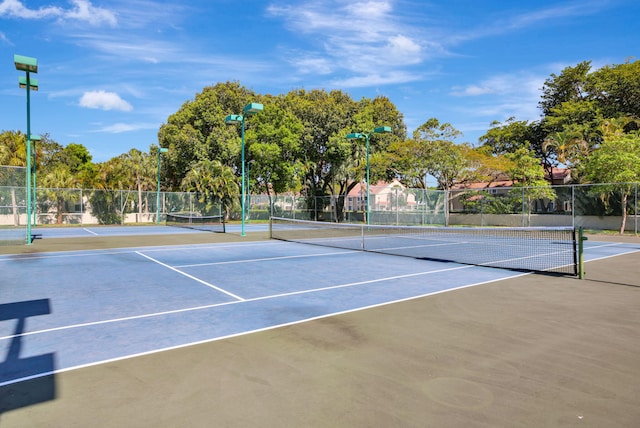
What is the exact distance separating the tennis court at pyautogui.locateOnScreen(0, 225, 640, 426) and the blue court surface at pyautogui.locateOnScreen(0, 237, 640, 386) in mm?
22

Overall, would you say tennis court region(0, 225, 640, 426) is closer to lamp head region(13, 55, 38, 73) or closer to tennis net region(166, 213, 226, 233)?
lamp head region(13, 55, 38, 73)

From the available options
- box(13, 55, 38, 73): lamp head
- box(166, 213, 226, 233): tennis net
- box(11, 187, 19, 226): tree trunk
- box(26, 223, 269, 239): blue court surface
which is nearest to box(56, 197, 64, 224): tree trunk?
box(26, 223, 269, 239): blue court surface

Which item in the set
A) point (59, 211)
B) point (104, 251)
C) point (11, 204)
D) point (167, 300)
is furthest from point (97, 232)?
point (167, 300)

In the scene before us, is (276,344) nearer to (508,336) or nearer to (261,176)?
(508,336)

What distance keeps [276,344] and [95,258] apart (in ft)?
35.0

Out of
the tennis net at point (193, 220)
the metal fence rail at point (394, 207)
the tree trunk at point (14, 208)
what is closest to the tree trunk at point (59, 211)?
the metal fence rail at point (394, 207)

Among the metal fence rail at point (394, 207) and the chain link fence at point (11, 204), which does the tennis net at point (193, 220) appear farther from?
the chain link fence at point (11, 204)

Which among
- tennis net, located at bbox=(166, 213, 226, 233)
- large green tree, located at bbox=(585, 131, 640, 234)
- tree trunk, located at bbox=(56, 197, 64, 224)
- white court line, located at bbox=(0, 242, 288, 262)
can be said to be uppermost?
large green tree, located at bbox=(585, 131, 640, 234)

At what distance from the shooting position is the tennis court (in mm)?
4512

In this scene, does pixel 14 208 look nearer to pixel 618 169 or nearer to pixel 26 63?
pixel 26 63

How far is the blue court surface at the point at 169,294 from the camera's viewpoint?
5.14m

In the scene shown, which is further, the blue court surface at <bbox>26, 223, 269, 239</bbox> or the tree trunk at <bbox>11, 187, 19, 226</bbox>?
the blue court surface at <bbox>26, 223, 269, 239</bbox>

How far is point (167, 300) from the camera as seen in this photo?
24.5 ft

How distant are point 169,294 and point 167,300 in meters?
0.54
